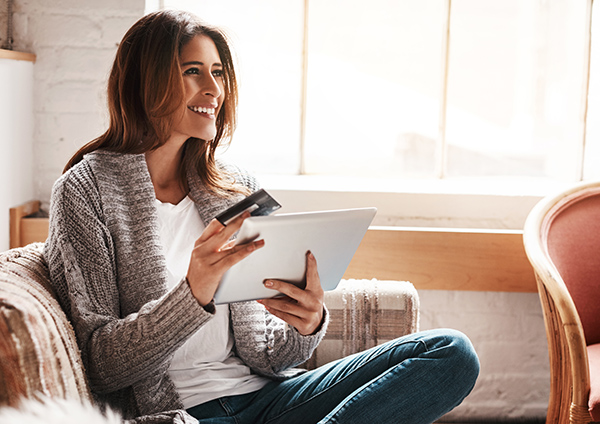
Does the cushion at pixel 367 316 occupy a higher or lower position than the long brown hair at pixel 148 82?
lower

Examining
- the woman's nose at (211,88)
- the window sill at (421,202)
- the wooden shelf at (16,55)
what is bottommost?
the window sill at (421,202)

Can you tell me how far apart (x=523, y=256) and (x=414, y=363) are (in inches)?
38.1

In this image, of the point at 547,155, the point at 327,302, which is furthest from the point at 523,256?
the point at 327,302

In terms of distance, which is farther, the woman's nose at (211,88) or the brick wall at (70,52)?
the brick wall at (70,52)

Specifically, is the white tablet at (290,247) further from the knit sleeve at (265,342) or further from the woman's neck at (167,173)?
the woman's neck at (167,173)

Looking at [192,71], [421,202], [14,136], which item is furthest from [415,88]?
[14,136]

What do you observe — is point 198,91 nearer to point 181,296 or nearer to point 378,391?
point 181,296

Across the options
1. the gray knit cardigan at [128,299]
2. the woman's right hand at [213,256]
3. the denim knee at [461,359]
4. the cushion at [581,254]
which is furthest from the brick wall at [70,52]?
the cushion at [581,254]

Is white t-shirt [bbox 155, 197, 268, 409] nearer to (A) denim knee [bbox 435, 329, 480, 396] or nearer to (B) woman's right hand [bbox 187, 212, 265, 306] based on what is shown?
(B) woman's right hand [bbox 187, 212, 265, 306]

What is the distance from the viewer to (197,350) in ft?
4.38

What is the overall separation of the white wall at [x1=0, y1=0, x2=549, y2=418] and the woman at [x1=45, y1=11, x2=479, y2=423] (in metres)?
0.63

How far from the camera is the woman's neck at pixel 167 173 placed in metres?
1.43

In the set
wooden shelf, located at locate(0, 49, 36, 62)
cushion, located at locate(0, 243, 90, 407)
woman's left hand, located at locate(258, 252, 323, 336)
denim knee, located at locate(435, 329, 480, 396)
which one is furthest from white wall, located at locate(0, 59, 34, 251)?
denim knee, located at locate(435, 329, 480, 396)

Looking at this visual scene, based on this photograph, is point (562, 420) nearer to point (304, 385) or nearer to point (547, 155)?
point (304, 385)
